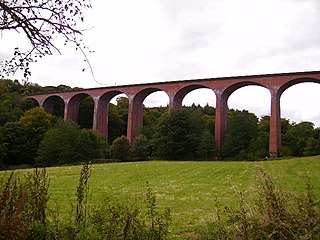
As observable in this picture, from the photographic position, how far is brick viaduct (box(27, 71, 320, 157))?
3216 cm

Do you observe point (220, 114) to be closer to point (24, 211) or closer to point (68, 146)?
point (68, 146)

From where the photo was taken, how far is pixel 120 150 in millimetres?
34938

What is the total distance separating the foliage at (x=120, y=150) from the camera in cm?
3484

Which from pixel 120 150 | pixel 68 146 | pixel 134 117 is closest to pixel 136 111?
pixel 134 117

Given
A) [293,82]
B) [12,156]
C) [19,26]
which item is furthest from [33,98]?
[19,26]

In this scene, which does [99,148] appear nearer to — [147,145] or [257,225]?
[147,145]

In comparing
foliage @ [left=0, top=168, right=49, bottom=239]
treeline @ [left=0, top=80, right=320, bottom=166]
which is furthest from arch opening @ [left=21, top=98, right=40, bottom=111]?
foliage @ [left=0, top=168, right=49, bottom=239]

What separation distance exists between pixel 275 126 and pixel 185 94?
1200 centimetres

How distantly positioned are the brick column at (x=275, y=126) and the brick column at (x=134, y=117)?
15.7 meters

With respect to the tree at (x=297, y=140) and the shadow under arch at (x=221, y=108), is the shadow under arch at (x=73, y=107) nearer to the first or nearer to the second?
the shadow under arch at (x=221, y=108)

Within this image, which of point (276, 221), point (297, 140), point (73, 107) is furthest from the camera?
point (73, 107)

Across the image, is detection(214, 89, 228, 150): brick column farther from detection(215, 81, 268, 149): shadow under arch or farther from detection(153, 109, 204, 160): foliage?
detection(153, 109, 204, 160): foliage

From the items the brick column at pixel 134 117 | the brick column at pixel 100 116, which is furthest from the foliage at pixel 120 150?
the brick column at pixel 100 116

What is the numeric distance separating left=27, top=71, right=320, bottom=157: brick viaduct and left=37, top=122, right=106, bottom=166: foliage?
20.6ft
